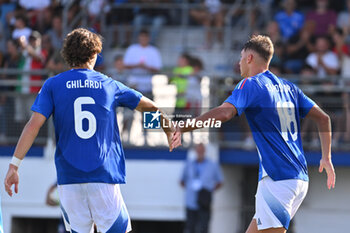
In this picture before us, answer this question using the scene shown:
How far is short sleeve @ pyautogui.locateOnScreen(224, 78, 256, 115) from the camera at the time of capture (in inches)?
232

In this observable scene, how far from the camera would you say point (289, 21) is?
46.3 feet

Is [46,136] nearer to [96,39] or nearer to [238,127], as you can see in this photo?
[238,127]

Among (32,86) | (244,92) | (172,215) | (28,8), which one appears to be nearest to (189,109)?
(172,215)

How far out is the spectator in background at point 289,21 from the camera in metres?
14.0

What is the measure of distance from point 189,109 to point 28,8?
5.55 meters

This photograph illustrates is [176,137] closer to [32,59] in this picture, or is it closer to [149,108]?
[149,108]

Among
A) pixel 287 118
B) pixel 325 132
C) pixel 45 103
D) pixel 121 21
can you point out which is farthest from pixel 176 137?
pixel 121 21

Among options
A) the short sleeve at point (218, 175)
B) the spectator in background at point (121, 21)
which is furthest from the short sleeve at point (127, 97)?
the spectator in background at point (121, 21)

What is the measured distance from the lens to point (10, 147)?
1346 cm

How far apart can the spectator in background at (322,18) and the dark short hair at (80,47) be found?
28.5ft

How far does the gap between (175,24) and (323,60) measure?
148 inches

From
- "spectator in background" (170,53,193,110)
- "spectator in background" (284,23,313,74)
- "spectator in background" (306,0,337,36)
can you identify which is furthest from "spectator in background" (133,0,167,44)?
"spectator in background" (306,0,337,36)

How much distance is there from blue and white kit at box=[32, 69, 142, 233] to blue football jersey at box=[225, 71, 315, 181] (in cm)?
112

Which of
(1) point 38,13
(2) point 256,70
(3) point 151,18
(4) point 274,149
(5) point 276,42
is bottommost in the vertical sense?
(4) point 274,149
